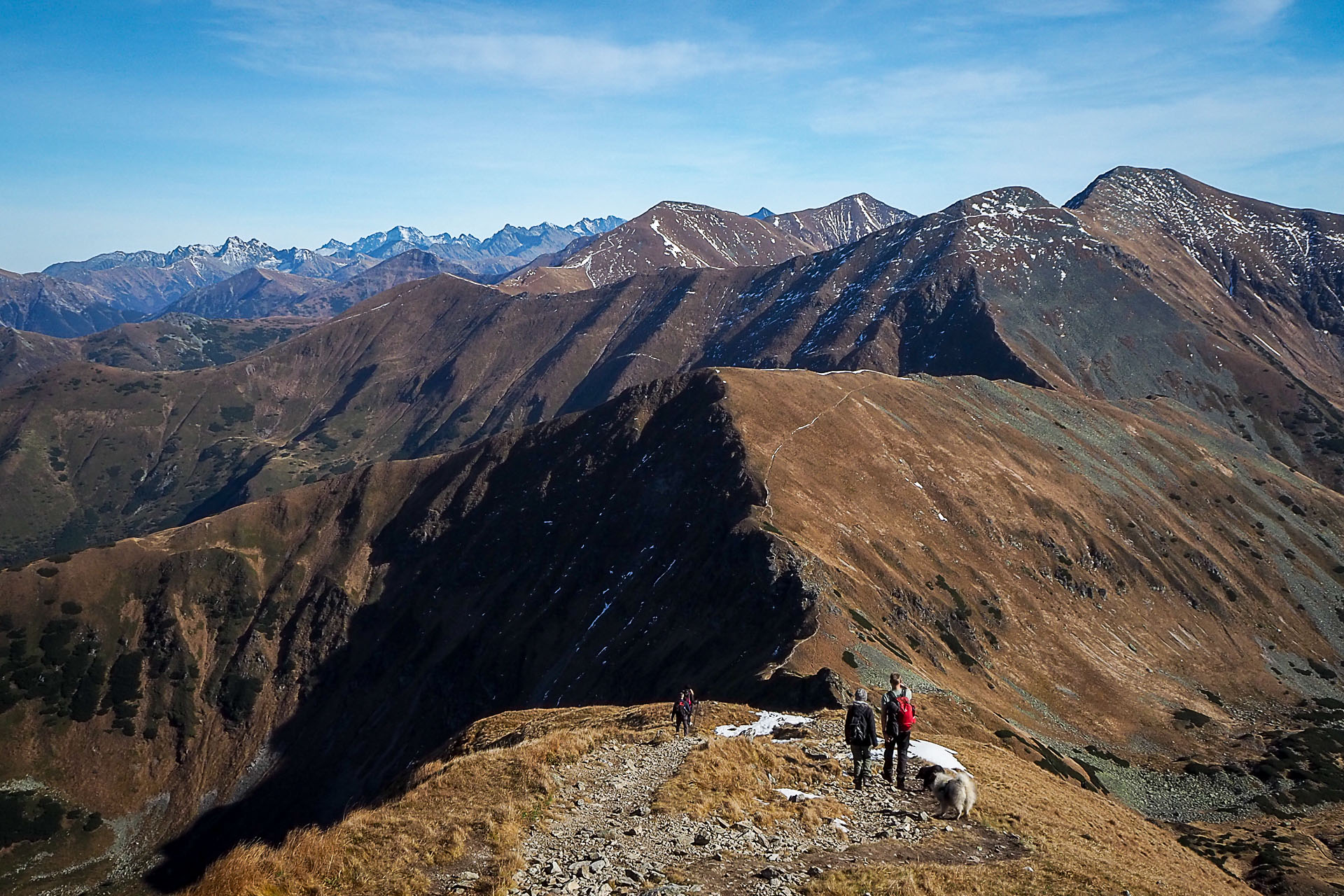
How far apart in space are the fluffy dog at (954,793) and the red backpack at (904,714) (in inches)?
79.4

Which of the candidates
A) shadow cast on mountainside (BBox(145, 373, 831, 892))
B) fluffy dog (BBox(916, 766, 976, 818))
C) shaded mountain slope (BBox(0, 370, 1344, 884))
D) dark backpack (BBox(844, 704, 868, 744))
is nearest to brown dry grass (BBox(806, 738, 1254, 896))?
fluffy dog (BBox(916, 766, 976, 818))

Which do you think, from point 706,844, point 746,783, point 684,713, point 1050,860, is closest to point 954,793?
point 1050,860

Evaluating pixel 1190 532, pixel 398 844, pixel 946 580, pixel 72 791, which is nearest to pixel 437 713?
pixel 72 791

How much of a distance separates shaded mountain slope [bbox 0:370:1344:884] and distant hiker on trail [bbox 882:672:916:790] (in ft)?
111

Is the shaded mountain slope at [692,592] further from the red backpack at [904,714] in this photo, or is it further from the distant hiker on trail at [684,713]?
the red backpack at [904,714]

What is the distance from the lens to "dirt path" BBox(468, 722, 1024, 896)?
20.0 meters

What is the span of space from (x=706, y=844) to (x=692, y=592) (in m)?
75.0

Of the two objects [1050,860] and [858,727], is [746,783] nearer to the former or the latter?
[858,727]

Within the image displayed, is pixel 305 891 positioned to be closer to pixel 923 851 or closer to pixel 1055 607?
pixel 923 851

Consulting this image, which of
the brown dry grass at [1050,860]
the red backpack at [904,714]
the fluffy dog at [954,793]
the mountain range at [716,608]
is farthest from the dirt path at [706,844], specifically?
the mountain range at [716,608]

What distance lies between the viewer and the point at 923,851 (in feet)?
75.4

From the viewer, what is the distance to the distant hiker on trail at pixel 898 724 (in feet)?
86.4

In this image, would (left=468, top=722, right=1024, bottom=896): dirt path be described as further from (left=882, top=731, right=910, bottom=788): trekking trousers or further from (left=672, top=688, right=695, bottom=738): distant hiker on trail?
(left=672, top=688, right=695, bottom=738): distant hiker on trail

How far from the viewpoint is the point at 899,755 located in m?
27.1
